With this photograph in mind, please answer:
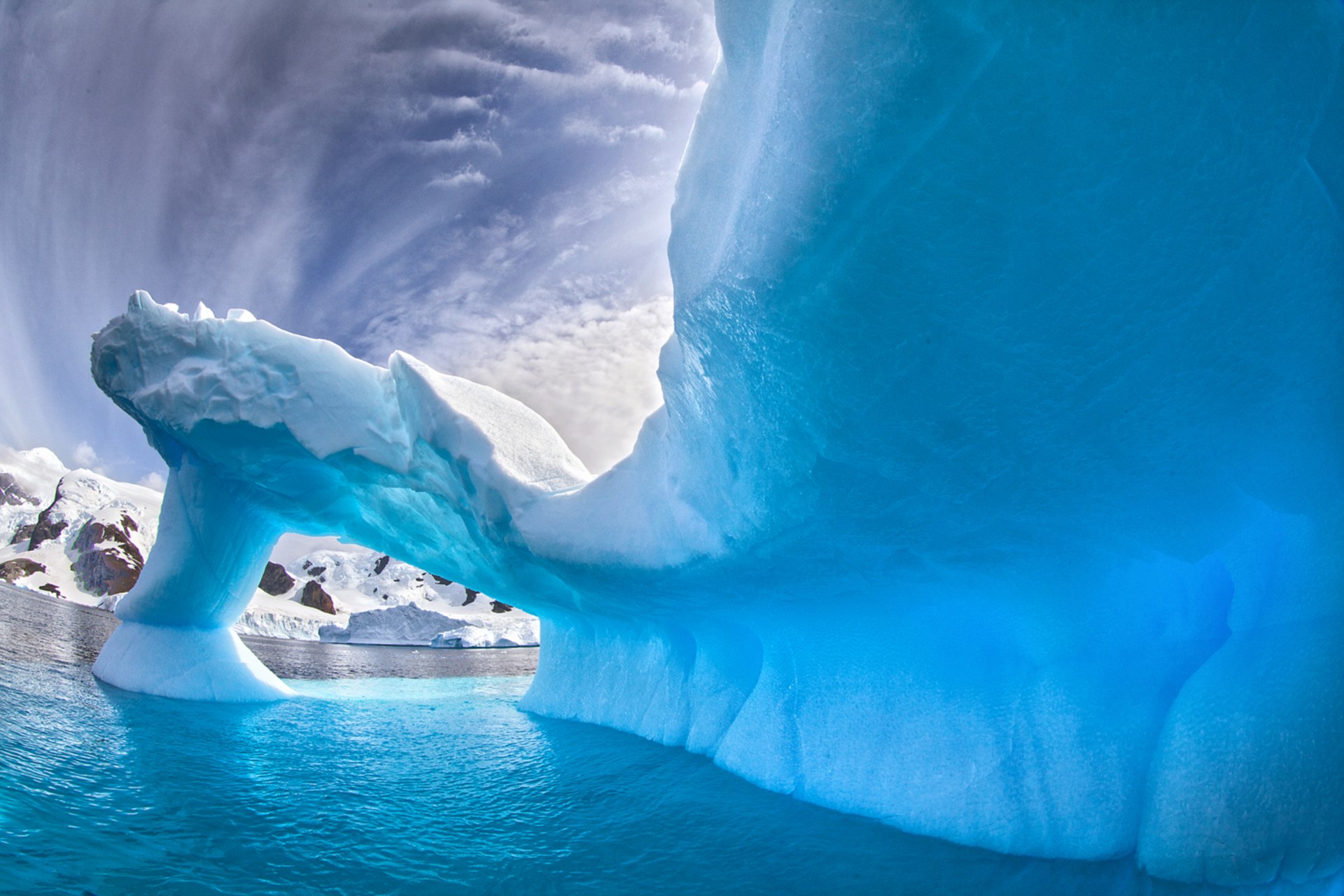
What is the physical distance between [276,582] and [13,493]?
171 ft

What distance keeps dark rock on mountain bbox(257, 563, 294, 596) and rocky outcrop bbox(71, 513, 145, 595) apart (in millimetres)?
7353

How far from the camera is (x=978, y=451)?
2877 mm

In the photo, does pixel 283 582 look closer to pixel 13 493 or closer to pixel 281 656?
pixel 281 656

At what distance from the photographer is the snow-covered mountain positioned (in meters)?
36.2

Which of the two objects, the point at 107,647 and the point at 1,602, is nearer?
the point at 107,647

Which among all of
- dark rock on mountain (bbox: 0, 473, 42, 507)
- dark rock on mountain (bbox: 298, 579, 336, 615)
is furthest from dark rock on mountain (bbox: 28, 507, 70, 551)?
dark rock on mountain (bbox: 0, 473, 42, 507)

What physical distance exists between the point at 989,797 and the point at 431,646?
3637 centimetres

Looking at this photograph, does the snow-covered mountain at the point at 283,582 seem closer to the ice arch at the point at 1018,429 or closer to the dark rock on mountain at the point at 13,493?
the dark rock on mountain at the point at 13,493

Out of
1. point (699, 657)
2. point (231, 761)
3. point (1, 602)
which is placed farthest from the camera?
point (1, 602)

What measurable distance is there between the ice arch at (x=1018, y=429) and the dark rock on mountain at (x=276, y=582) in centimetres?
5172

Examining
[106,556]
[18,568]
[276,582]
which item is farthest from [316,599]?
[18,568]

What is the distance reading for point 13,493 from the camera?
74.1 meters

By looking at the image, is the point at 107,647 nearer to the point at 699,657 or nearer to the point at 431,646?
the point at 699,657

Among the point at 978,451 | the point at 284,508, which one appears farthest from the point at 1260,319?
the point at 284,508
